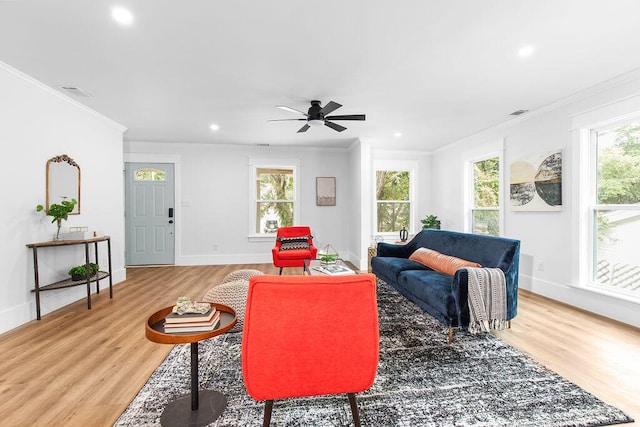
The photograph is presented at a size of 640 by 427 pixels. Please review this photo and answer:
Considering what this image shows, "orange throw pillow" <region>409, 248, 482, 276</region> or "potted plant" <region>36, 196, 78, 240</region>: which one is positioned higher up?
"potted plant" <region>36, 196, 78, 240</region>

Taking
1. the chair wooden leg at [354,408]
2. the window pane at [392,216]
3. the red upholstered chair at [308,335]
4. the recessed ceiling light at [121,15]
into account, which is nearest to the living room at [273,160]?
the window pane at [392,216]

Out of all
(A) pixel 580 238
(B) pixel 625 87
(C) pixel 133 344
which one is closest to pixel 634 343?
(A) pixel 580 238

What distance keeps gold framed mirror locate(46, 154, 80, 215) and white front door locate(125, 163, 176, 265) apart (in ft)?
7.04

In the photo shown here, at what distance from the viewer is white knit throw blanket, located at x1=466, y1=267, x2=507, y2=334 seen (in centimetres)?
253

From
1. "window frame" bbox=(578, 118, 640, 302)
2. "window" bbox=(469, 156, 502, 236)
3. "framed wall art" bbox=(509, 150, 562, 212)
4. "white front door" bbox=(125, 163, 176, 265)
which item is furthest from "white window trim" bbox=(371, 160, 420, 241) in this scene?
"white front door" bbox=(125, 163, 176, 265)

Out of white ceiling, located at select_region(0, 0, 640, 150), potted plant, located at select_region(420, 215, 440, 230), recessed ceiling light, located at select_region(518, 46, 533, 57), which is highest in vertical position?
white ceiling, located at select_region(0, 0, 640, 150)

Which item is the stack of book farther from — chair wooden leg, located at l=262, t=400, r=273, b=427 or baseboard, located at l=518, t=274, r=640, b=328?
baseboard, located at l=518, t=274, r=640, b=328

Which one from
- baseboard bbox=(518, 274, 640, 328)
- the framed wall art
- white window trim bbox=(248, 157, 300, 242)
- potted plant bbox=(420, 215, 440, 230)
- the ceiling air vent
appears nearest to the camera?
baseboard bbox=(518, 274, 640, 328)

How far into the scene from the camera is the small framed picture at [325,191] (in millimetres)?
6660

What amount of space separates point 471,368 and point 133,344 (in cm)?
267

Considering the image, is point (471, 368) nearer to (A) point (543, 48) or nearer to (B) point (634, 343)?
(B) point (634, 343)

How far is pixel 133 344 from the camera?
2.64 metres

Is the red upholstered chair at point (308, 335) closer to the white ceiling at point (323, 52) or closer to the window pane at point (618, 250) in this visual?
the white ceiling at point (323, 52)

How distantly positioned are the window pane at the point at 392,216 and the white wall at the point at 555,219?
216cm
